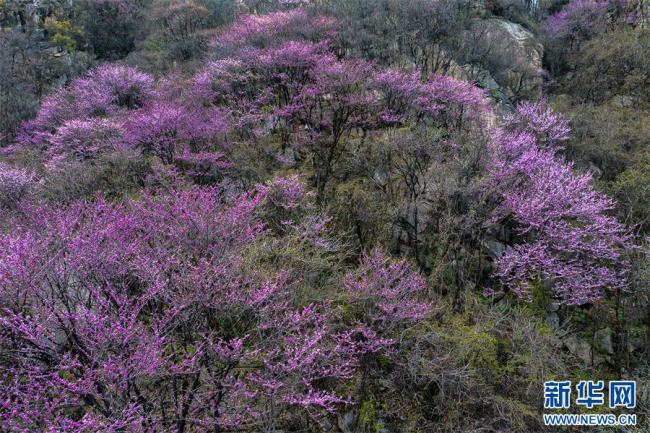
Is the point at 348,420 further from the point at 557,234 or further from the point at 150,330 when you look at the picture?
the point at 557,234

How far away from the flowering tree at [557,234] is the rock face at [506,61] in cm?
1095

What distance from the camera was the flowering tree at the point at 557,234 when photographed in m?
10.4

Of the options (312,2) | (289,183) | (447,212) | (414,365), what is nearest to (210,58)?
(312,2)

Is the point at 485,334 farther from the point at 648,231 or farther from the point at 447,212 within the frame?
the point at 648,231

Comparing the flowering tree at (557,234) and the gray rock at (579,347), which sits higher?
the flowering tree at (557,234)

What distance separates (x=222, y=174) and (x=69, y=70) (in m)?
20.5

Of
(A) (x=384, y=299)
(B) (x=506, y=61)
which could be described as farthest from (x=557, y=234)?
(B) (x=506, y=61)

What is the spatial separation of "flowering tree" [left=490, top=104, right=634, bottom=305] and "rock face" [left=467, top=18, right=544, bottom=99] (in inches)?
431

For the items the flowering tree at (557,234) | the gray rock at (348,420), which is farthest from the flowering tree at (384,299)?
the flowering tree at (557,234)

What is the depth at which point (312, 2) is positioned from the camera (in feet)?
80.0

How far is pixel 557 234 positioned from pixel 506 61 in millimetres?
14179

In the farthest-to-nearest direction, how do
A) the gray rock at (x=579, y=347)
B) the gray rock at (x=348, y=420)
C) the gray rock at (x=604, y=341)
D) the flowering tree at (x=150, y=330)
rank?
1. the gray rock at (x=604, y=341)
2. the gray rock at (x=579, y=347)
3. the gray rock at (x=348, y=420)
4. the flowering tree at (x=150, y=330)

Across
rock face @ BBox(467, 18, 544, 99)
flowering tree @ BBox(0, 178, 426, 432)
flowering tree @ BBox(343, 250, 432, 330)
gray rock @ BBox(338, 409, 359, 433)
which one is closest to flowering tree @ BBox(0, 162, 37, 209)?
flowering tree @ BBox(0, 178, 426, 432)

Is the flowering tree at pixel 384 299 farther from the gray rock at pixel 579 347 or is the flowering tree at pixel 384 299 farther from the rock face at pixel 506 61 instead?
the rock face at pixel 506 61
